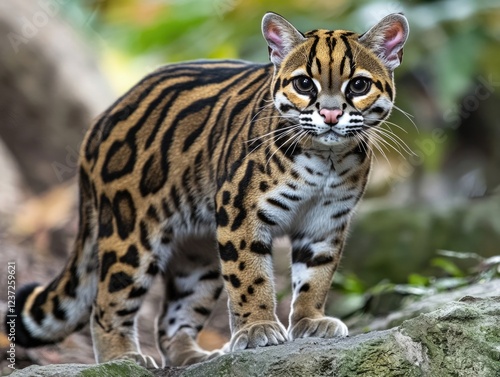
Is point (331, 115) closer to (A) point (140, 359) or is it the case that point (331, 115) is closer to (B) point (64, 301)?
(A) point (140, 359)

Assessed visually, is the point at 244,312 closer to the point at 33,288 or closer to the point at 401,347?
the point at 401,347

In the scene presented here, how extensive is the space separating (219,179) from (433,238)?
5638 millimetres

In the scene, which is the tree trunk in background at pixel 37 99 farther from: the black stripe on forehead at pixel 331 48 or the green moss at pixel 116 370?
the green moss at pixel 116 370

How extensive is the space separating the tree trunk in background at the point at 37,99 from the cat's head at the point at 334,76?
9.34 meters

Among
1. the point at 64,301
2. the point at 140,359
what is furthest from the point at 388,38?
the point at 64,301

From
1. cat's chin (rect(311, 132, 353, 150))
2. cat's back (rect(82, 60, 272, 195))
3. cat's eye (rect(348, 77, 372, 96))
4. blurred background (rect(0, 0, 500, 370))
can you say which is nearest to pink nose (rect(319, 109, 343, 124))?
cat's chin (rect(311, 132, 353, 150))

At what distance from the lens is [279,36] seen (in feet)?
21.8

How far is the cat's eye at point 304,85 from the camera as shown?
20.4ft

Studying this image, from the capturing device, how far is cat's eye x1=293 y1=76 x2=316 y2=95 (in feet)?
20.4

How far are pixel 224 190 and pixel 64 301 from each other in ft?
6.27

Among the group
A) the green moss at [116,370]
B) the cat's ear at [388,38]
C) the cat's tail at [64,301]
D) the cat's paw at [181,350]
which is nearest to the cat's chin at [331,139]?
the cat's ear at [388,38]

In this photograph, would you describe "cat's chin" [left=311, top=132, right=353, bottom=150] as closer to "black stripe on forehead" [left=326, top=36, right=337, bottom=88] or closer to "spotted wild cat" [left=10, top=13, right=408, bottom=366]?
"spotted wild cat" [left=10, top=13, right=408, bottom=366]

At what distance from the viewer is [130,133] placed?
309 inches

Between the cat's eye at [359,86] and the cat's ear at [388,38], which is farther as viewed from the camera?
the cat's ear at [388,38]
